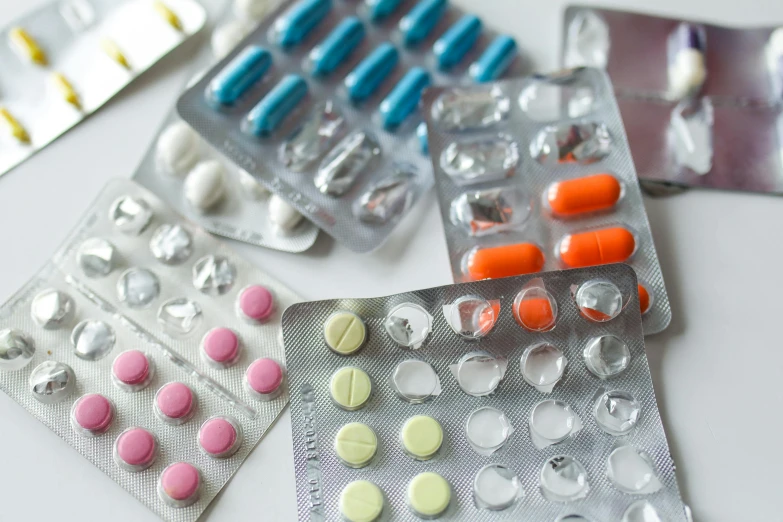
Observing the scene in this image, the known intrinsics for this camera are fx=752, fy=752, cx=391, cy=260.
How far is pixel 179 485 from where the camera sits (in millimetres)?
892

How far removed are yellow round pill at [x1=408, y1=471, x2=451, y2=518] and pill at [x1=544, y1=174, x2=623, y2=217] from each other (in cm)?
40

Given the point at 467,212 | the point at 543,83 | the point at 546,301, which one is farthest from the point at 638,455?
the point at 543,83

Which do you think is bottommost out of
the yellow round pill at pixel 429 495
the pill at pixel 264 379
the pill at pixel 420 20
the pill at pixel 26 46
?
the yellow round pill at pixel 429 495

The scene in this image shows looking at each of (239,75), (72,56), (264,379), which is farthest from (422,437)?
(72,56)

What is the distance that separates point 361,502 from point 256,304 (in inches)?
11.5

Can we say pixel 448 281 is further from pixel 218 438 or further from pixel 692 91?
pixel 692 91

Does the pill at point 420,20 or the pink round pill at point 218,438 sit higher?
the pill at point 420,20

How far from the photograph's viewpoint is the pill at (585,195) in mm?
1013

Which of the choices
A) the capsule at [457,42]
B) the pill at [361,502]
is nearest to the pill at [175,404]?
the pill at [361,502]

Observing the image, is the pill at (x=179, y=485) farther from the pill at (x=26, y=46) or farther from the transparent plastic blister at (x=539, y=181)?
the pill at (x=26, y=46)

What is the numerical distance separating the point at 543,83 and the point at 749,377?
49cm

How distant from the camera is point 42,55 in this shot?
1.13 metres

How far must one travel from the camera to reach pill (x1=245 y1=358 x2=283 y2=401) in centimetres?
95

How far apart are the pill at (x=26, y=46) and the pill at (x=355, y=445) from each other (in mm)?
730
